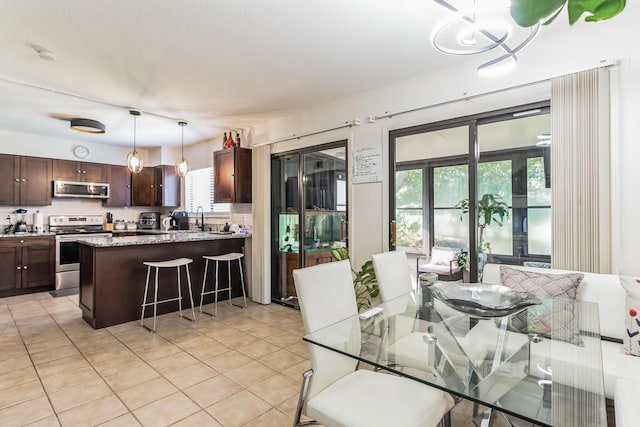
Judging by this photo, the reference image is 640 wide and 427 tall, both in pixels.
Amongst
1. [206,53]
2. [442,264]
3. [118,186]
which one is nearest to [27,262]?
[118,186]

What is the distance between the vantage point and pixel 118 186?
636cm

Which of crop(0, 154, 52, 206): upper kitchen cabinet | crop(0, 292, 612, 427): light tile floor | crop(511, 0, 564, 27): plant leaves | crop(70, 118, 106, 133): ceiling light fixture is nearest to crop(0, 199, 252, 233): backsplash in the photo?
crop(0, 154, 52, 206): upper kitchen cabinet

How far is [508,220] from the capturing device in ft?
9.29

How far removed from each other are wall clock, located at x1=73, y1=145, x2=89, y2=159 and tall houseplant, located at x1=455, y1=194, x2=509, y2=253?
21.7ft

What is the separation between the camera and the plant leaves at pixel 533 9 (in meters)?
0.65

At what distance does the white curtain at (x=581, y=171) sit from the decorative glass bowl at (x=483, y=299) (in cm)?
69

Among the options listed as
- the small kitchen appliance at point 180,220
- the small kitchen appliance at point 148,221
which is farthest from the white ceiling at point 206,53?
the small kitchen appliance at point 148,221

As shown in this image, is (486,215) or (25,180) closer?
(486,215)

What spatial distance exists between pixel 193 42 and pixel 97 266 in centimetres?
260

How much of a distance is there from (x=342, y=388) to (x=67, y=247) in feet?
18.9

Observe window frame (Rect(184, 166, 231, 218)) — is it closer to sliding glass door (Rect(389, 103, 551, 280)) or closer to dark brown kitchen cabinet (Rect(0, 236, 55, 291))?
dark brown kitchen cabinet (Rect(0, 236, 55, 291))

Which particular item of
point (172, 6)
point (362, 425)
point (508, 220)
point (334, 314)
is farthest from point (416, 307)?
point (172, 6)

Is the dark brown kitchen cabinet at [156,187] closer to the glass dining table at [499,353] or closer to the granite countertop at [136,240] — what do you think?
the granite countertop at [136,240]

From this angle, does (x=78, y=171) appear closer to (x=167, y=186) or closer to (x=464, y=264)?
(x=167, y=186)
